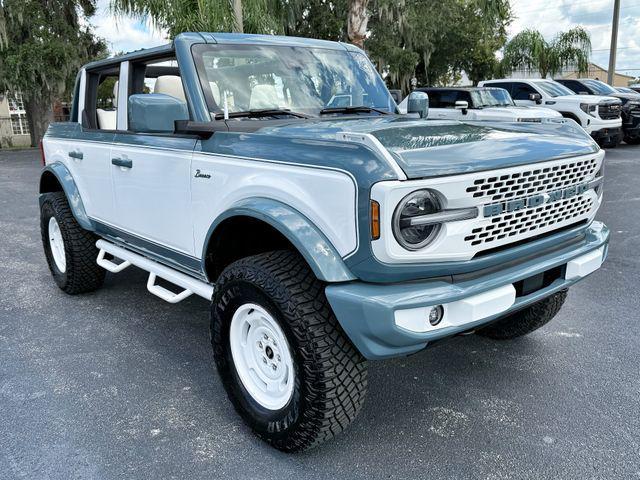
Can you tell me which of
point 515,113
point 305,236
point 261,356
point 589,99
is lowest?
point 261,356

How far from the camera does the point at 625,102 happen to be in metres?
16.7

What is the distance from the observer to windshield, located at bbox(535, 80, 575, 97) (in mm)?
16188

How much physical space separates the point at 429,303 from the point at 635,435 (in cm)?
143

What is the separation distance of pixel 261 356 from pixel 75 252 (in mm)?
2601

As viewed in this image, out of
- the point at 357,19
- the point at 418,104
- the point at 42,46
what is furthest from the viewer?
the point at 42,46

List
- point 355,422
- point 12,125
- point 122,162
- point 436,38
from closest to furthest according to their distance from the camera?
point 355,422 → point 122,162 → point 436,38 → point 12,125

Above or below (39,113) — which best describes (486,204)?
below

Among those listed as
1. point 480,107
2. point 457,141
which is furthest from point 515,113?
point 457,141

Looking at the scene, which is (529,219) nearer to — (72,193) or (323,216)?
(323,216)

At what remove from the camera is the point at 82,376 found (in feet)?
11.6

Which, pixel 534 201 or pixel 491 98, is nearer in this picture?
pixel 534 201

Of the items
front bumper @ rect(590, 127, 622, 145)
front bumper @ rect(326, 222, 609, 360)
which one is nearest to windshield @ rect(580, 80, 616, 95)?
front bumper @ rect(590, 127, 622, 145)

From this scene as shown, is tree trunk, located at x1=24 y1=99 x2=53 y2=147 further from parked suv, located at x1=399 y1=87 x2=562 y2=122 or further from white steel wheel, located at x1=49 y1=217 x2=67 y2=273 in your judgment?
white steel wheel, located at x1=49 y1=217 x2=67 y2=273

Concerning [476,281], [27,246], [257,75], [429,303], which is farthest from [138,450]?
[27,246]
